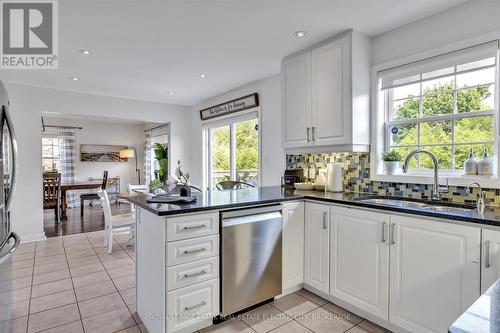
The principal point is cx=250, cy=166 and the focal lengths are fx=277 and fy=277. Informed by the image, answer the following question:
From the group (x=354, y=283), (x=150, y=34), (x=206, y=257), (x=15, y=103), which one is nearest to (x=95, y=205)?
(x=15, y=103)

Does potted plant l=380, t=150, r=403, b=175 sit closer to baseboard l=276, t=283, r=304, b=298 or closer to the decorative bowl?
the decorative bowl

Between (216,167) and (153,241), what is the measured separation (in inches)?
146

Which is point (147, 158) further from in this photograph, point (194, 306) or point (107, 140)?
point (194, 306)

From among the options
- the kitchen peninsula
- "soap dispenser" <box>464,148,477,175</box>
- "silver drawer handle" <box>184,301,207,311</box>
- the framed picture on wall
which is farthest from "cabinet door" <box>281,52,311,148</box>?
the framed picture on wall

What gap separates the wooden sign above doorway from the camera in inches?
170

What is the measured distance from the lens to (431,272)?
176 cm

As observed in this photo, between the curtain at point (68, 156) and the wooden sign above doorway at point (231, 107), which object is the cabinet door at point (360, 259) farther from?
the curtain at point (68, 156)

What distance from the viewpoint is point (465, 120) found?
2.25 m

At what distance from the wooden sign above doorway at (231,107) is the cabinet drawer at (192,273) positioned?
9.30 ft

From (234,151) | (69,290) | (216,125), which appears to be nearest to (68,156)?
(216,125)

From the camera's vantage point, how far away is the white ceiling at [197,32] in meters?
2.21

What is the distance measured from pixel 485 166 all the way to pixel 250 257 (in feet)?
6.11

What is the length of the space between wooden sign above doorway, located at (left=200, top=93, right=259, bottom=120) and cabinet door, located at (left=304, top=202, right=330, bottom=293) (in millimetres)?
2268

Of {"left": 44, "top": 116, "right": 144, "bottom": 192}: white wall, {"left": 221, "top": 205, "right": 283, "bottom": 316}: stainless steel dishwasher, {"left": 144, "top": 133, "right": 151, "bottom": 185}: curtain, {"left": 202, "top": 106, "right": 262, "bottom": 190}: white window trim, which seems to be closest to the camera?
{"left": 221, "top": 205, "right": 283, "bottom": 316}: stainless steel dishwasher
